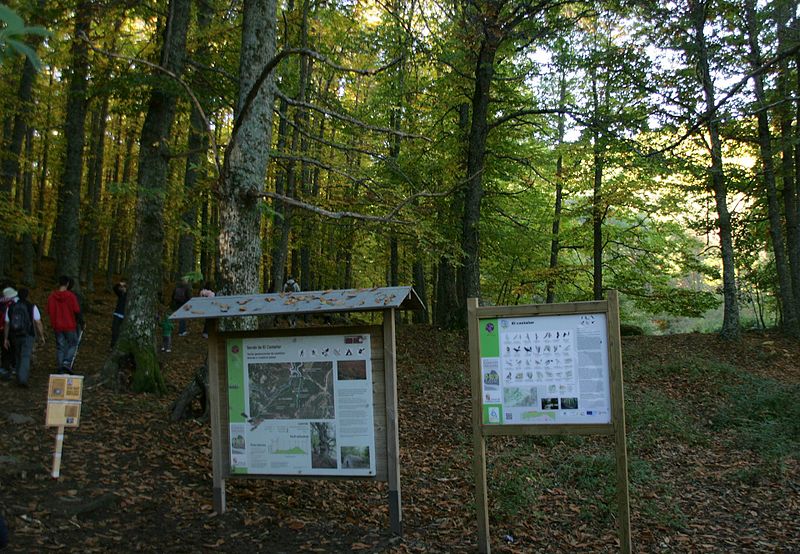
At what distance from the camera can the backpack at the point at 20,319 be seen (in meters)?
9.44

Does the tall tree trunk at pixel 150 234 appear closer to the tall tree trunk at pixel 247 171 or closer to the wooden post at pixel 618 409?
the tall tree trunk at pixel 247 171

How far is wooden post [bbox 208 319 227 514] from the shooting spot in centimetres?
545

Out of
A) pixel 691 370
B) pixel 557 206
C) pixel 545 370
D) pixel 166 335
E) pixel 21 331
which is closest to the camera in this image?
pixel 545 370

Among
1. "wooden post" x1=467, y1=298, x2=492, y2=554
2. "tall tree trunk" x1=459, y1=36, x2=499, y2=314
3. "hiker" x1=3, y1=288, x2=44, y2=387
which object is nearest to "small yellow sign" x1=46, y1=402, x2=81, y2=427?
"wooden post" x1=467, y1=298, x2=492, y2=554

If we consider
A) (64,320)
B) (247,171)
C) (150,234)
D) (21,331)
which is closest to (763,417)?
(247,171)

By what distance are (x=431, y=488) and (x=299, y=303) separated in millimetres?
3180

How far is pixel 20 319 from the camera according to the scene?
9.53 meters

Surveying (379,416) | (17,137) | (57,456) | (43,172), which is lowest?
(57,456)

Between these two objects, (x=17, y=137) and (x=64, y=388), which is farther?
(x=17, y=137)

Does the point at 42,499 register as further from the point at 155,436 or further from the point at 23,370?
the point at 23,370

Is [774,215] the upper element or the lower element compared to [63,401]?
upper

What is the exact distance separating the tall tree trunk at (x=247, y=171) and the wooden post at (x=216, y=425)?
1.84 meters

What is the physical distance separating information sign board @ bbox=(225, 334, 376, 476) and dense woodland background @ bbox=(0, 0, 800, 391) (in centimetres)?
216

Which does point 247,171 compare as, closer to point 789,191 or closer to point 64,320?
point 64,320
